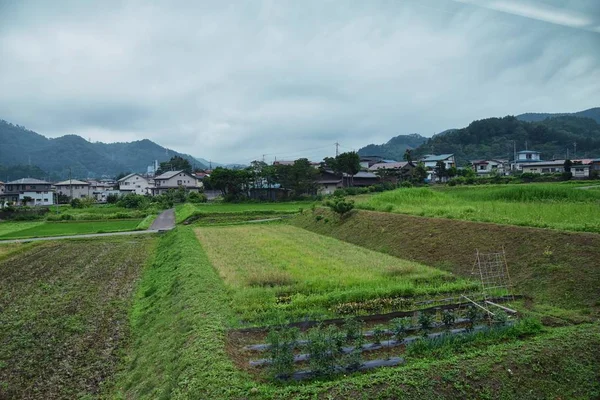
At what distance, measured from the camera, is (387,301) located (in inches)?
399

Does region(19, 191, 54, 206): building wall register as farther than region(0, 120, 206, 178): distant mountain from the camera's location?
No

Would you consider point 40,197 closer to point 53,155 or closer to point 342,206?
point 342,206

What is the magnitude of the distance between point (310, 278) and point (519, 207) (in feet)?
38.1

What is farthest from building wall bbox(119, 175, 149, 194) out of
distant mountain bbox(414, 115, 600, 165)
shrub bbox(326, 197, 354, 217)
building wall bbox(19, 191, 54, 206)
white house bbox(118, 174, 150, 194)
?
distant mountain bbox(414, 115, 600, 165)

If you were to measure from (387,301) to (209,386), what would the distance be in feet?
17.8

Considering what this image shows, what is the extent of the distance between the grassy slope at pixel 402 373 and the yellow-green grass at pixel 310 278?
159 cm

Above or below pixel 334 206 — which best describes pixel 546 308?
below

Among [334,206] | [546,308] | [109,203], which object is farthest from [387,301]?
[109,203]

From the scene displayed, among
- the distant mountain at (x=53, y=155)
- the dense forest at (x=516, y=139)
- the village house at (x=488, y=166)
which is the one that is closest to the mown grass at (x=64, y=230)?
the village house at (x=488, y=166)

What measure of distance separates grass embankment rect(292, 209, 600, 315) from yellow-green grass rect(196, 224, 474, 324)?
1.19m

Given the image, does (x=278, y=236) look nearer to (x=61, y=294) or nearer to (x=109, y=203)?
(x=61, y=294)

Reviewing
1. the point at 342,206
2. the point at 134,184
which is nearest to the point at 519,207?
the point at 342,206

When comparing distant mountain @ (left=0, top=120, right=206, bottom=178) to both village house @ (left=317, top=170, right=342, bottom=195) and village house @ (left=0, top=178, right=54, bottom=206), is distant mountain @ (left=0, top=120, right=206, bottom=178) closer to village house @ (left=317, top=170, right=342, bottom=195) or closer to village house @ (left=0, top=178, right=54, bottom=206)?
village house @ (left=0, top=178, right=54, bottom=206)

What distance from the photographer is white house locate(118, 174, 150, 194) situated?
86750 millimetres
